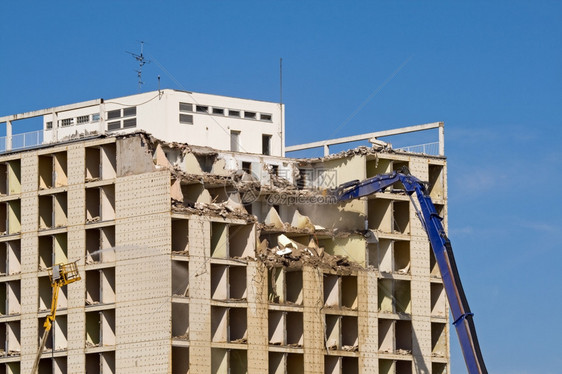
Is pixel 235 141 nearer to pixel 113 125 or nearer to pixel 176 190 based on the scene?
pixel 113 125

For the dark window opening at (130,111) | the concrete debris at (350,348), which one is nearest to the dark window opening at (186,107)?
the dark window opening at (130,111)

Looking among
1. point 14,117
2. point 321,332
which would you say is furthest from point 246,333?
point 14,117

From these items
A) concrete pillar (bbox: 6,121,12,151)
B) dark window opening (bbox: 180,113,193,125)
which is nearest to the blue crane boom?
dark window opening (bbox: 180,113,193,125)

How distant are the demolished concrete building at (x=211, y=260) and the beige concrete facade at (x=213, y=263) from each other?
0.10 metres

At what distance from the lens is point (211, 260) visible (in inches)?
4449

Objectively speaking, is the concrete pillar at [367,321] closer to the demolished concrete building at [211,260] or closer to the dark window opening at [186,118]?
the demolished concrete building at [211,260]

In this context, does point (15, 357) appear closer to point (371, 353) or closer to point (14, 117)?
point (14, 117)

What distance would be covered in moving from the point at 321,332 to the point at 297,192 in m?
10.5

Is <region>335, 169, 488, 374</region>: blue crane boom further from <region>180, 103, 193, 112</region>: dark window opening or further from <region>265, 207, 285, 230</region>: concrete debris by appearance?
<region>180, 103, 193, 112</region>: dark window opening

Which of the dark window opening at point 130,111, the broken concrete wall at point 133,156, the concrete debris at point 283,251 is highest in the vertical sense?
the dark window opening at point 130,111

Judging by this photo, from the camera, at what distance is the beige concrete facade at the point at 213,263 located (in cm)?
11175

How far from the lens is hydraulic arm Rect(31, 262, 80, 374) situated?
11306cm

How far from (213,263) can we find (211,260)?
31 cm

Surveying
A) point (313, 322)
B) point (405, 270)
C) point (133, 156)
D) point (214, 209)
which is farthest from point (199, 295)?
point (405, 270)
